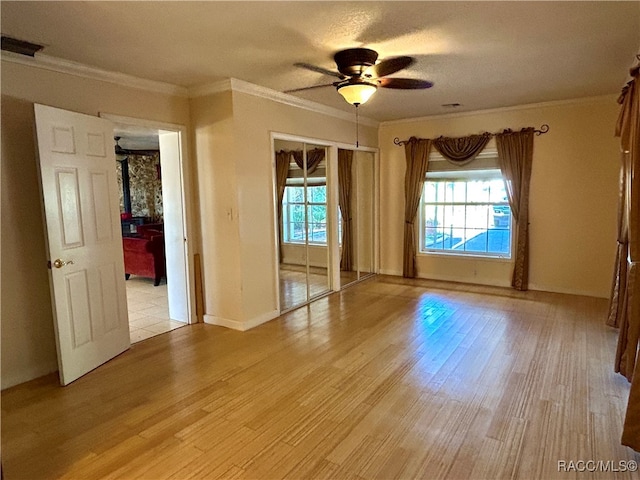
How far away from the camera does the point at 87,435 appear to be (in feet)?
7.95

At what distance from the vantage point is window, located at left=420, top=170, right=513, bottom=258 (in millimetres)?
5824

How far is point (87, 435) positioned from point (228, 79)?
122 inches

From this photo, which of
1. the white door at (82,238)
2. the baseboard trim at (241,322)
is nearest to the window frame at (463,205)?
the baseboard trim at (241,322)

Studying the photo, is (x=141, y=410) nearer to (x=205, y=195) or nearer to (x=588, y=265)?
(x=205, y=195)

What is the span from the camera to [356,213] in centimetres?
632

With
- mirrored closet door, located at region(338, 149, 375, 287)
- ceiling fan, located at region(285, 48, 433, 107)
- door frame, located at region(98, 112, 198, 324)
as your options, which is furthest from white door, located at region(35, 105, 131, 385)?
mirrored closet door, located at region(338, 149, 375, 287)

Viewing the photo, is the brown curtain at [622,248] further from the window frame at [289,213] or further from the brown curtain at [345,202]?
the brown curtain at [345,202]

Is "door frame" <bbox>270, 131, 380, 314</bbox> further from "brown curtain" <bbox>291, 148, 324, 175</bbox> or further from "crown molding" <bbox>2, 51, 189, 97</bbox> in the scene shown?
"crown molding" <bbox>2, 51, 189, 97</bbox>

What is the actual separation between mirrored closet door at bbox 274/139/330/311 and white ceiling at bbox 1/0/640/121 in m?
1.07

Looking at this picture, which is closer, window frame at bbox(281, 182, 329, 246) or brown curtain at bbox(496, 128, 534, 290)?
window frame at bbox(281, 182, 329, 246)

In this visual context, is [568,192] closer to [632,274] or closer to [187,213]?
[632,274]

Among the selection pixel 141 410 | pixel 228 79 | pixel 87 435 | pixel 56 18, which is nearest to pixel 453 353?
pixel 141 410

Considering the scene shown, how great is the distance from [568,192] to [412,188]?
207 centimetres

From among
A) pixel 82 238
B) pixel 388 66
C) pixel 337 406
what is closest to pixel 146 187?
pixel 82 238
